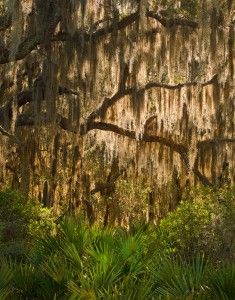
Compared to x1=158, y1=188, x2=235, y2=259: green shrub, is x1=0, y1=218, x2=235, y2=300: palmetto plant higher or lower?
higher

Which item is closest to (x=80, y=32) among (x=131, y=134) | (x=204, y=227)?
(x=131, y=134)

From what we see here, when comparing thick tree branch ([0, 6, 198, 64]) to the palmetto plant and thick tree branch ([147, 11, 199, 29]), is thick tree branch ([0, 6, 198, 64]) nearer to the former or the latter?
thick tree branch ([147, 11, 199, 29])

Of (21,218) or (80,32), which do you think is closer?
(80,32)

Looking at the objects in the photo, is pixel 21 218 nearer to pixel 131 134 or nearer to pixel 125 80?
pixel 131 134

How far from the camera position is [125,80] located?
11320 mm

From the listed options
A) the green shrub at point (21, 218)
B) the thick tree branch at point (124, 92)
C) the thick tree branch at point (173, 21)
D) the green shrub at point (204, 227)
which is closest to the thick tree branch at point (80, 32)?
the thick tree branch at point (173, 21)

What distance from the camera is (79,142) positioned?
1357 cm

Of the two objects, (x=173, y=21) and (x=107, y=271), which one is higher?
(x=173, y=21)

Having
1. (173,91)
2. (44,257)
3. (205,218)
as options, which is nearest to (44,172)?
(173,91)

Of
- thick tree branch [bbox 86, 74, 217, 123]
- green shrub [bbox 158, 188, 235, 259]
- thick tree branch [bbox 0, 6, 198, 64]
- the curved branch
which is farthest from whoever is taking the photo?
the curved branch

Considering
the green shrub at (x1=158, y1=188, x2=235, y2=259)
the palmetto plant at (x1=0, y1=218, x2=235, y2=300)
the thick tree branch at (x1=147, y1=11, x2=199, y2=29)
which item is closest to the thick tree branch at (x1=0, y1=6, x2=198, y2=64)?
the thick tree branch at (x1=147, y1=11, x2=199, y2=29)

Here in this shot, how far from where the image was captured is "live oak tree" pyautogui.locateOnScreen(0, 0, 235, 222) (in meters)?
9.91

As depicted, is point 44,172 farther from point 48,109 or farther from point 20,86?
point 48,109

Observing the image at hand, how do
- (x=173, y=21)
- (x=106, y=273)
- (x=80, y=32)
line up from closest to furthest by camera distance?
1. (x=106, y=273)
2. (x=80, y=32)
3. (x=173, y=21)
